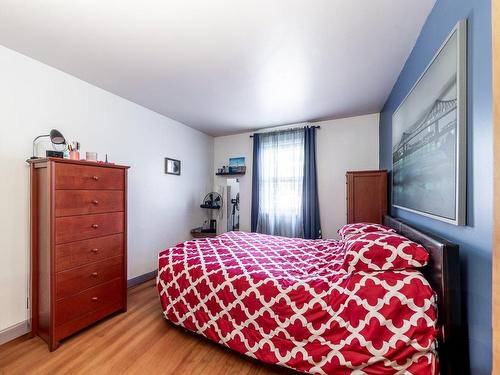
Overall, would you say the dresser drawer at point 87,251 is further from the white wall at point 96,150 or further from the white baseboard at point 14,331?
the white baseboard at point 14,331

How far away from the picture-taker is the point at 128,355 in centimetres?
177

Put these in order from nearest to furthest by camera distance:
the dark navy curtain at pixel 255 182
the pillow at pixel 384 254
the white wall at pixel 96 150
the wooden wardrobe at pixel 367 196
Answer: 1. the pillow at pixel 384 254
2. the white wall at pixel 96 150
3. the wooden wardrobe at pixel 367 196
4. the dark navy curtain at pixel 255 182

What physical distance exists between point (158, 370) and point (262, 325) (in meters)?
0.82

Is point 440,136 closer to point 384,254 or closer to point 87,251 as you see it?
point 384,254

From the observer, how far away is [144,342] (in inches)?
76.0

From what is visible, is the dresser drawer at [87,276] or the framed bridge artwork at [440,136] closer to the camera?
the framed bridge artwork at [440,136]

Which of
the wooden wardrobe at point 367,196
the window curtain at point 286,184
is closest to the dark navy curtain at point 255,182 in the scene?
the window curtain at point 286,184

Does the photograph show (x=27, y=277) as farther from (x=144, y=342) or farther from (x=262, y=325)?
(x=262, y=325)

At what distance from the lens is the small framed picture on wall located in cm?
367

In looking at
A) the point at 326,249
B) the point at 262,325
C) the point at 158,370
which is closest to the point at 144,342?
the point at 158,370

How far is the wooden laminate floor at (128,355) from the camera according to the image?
164 cm

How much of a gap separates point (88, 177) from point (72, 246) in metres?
0.63

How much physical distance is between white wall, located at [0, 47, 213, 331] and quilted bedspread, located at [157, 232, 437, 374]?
1.26m

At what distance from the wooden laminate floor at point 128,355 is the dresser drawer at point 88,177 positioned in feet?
4.37
